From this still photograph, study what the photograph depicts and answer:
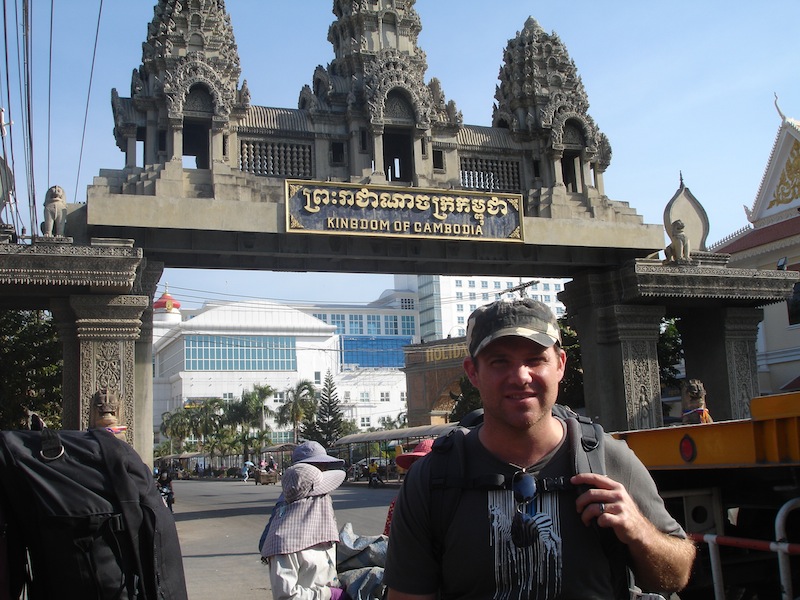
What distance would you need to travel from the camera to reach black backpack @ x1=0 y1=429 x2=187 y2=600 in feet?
9.25

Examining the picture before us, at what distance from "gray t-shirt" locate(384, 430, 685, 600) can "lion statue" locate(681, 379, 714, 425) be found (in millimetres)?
5954

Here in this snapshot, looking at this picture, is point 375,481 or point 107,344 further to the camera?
point 375,481

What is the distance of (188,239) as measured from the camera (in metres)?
17.4

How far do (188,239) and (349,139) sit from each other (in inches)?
185

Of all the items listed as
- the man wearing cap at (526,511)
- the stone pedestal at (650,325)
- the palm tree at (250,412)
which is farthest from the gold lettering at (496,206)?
the palm tree at (250,412)

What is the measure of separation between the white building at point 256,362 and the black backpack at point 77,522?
277 feet

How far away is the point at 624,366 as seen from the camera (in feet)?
64.4

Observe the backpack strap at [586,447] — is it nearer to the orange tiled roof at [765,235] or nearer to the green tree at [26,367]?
the green tree at [26,367]

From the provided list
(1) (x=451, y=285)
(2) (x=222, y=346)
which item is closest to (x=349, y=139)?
(2) (x=222, y=346)

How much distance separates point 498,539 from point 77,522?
147 cm

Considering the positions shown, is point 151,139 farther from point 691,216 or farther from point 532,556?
point 532,556

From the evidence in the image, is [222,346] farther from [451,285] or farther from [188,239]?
[188,239]

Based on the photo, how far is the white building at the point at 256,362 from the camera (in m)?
94.6

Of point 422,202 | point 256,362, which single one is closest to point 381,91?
point 422,202
